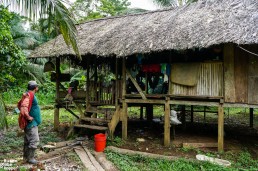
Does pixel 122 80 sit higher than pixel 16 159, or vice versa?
pixel 122 80

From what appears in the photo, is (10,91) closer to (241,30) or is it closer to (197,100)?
(197,100)

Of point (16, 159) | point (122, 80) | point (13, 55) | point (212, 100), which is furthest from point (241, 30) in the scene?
point (13, 55)

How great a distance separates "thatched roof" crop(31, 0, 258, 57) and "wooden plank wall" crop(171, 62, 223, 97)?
0.95m

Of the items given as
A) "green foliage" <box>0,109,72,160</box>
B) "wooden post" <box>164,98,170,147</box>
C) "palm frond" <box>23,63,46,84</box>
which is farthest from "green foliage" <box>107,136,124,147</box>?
"palm frond" <box>23,63,46,84</box>

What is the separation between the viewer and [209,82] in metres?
7.93

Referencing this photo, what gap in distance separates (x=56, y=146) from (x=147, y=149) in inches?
102

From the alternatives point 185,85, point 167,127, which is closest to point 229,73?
point 185,85

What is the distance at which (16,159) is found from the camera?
6.68 metres

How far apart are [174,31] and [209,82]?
183 centimetres

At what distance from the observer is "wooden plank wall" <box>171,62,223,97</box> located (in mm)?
7770

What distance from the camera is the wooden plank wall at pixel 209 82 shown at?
7.77 metres

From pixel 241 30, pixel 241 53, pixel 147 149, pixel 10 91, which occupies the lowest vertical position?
pixel 147 149

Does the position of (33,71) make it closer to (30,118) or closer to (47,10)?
(30,118)

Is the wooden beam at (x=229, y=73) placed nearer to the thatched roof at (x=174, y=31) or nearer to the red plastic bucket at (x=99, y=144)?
the thatched roof at (x=174, y=31)
